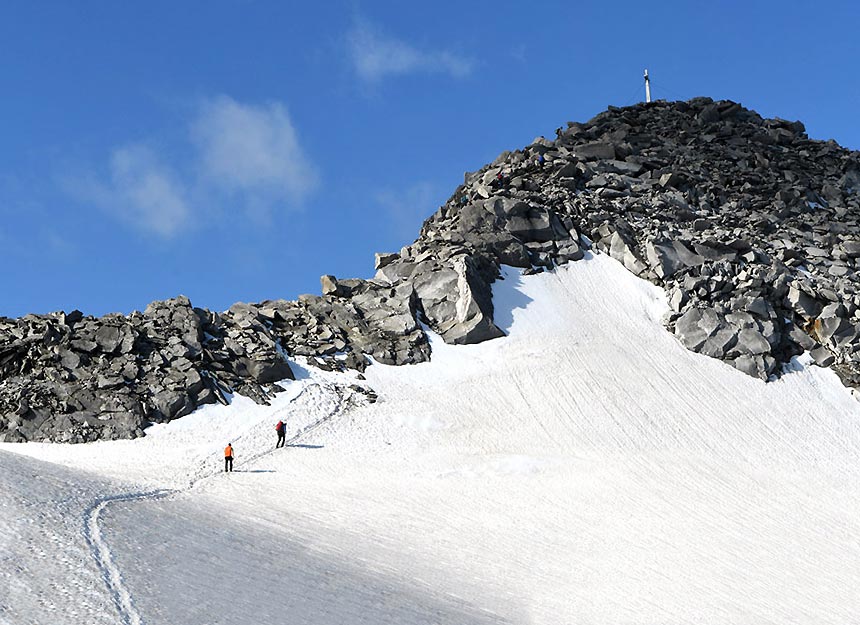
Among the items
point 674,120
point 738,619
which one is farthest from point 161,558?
point 674,120

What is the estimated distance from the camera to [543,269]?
55250 mm

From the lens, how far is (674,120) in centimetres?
8031

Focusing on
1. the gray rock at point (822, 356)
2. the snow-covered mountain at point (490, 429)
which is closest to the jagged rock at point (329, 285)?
the snow-covered mountain at point (490, 429)

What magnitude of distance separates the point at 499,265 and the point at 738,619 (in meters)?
31.8

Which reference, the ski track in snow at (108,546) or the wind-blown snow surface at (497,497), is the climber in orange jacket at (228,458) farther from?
the wind-blown snow surface at (497,497)

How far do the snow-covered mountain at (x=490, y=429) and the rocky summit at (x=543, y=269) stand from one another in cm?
19

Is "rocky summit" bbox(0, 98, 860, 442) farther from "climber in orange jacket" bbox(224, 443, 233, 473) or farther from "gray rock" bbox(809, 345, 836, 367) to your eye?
"climber in orange jacket" bbox(224, 443, 233, 473)

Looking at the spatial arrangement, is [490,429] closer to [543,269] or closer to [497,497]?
[497,497]

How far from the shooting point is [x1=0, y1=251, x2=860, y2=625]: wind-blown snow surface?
2033 centimetres

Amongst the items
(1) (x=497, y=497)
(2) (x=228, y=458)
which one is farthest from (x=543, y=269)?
(2) (x=228, y=458)

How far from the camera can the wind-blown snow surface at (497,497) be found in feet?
66.7

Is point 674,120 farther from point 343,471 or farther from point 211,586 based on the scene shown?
point 211,586

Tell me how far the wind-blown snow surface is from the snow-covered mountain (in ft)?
0.43

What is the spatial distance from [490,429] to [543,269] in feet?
58.9
